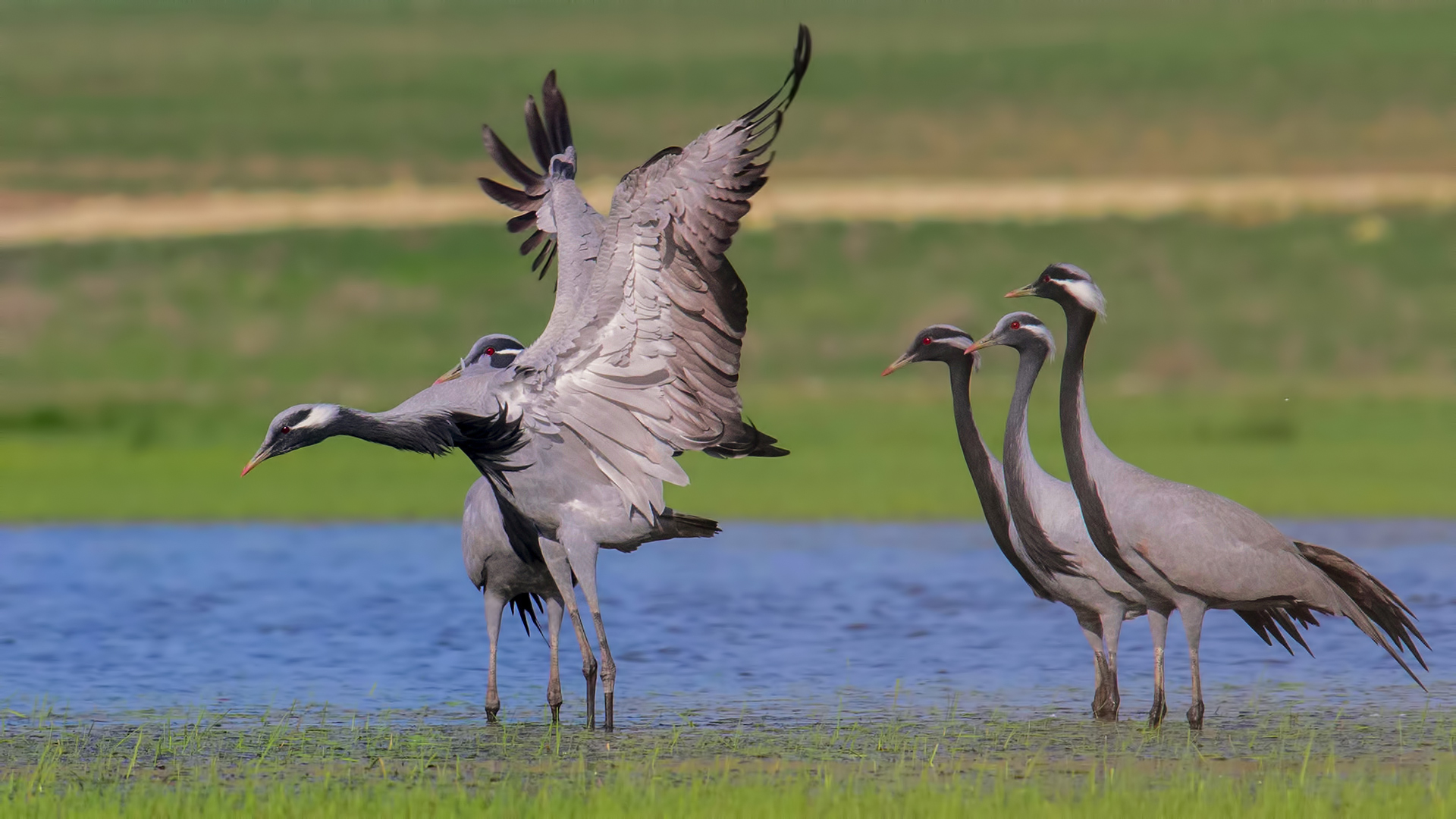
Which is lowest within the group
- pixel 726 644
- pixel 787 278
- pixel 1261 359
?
pixel 726 644

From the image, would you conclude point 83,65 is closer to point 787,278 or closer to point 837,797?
point 787,278

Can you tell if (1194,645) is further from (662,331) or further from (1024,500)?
(662,331)

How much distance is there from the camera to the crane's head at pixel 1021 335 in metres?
9.97

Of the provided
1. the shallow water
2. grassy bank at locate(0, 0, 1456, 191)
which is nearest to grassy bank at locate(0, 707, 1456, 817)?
the shallow water

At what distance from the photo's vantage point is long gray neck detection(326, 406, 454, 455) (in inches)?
373

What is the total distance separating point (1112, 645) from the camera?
393 inches

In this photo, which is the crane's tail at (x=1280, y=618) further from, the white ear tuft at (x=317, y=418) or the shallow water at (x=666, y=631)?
the white ear tuft at (x=317, y=418)

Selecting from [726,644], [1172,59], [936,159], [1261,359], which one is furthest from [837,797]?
[1172,59]

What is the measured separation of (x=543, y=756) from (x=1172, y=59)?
141ft

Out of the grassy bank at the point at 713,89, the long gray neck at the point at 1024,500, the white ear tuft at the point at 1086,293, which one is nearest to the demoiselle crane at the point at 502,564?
the long gray neck at the point at 1024,500

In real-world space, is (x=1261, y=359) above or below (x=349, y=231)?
below

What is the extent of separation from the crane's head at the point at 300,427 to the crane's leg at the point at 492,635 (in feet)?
5.40

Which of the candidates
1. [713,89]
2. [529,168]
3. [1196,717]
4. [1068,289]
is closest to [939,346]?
[1068,289]

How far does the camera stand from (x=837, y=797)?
8.04 metres
